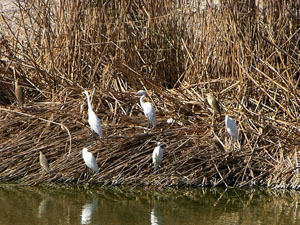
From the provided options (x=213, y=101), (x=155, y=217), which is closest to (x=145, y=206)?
(x=155, y=217)

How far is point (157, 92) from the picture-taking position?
5746 mm

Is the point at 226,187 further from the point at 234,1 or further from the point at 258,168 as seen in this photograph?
the point at 234,1

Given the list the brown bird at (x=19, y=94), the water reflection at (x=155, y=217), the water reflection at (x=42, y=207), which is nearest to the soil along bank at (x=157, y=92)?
the brown bird at (x=19, y=94)

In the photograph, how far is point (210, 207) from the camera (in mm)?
4496

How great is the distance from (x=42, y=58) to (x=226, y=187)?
2.36 m

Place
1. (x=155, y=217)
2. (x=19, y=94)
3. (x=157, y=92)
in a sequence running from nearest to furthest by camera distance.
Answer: (x=155, y=217), (x=19, y=94), (x=157, y=92)

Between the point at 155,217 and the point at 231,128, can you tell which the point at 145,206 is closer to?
the point at 155,217

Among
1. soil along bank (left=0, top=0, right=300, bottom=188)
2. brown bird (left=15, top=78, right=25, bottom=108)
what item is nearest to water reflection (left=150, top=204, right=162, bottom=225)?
Answer: soil along bank (left=0, top=0, right=300, bottom=188)

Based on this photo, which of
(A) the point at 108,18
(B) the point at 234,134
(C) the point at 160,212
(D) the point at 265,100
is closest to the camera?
(C) the point at 160,212

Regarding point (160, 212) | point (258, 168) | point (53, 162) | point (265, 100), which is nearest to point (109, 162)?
point (53, 162)

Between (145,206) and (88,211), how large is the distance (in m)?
0.44

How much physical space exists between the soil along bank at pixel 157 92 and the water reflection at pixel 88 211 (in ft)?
1.61

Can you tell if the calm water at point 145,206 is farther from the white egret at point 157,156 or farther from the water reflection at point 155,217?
the white egret at point 157,156

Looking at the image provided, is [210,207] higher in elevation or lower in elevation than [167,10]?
lower
